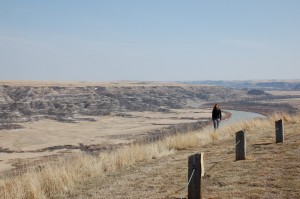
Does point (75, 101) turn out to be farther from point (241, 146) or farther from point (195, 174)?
point (195, 174)

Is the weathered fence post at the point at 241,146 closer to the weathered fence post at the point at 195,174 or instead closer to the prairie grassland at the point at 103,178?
the prairie grassland at the point at 103,178

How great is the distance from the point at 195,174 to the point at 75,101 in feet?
218

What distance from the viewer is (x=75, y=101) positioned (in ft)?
234

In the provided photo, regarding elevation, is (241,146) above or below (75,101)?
above

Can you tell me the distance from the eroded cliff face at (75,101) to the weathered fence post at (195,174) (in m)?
48.1

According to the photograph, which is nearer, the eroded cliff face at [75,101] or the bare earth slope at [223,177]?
the bare earth slope at [223,177]

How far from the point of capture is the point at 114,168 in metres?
11.3

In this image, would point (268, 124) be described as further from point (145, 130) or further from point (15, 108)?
point (15, 108)

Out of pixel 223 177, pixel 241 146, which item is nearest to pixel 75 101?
pixel 241 146

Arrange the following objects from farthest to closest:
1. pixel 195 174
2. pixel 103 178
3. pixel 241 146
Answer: pixel 103 178
pixel 241 146
pixel 195 174

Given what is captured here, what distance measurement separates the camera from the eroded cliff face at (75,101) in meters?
58.5

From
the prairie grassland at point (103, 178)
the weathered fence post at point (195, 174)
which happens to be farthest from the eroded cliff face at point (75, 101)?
the weathered fence post at point (195, 174)

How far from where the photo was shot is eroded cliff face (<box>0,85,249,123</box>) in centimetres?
5847

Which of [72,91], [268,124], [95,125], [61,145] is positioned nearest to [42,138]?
[61,145]
